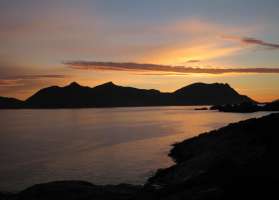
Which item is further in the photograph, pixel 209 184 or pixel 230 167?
pixel 230 167

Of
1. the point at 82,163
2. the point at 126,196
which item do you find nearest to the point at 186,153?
the point at 82,163

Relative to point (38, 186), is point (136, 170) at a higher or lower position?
lower

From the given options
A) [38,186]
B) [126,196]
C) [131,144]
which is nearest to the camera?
[126,196]

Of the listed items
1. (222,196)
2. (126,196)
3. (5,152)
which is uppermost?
(222,196)

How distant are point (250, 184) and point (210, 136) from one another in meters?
36.3

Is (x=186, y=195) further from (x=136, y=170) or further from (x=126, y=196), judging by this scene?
(x=136, y=170)

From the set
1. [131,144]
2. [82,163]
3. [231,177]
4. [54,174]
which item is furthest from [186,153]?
[231,177]

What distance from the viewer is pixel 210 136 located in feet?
171

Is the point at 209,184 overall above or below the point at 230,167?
below

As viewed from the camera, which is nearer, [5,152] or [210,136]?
[210,136]

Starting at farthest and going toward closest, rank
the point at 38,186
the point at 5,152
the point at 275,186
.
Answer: the point at 5,152 < the point at 38,186 < the point at 275,186

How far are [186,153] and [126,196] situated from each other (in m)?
29.9

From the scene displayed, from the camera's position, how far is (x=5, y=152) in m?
62.8

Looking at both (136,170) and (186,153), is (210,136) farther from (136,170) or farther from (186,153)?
(136,170)
